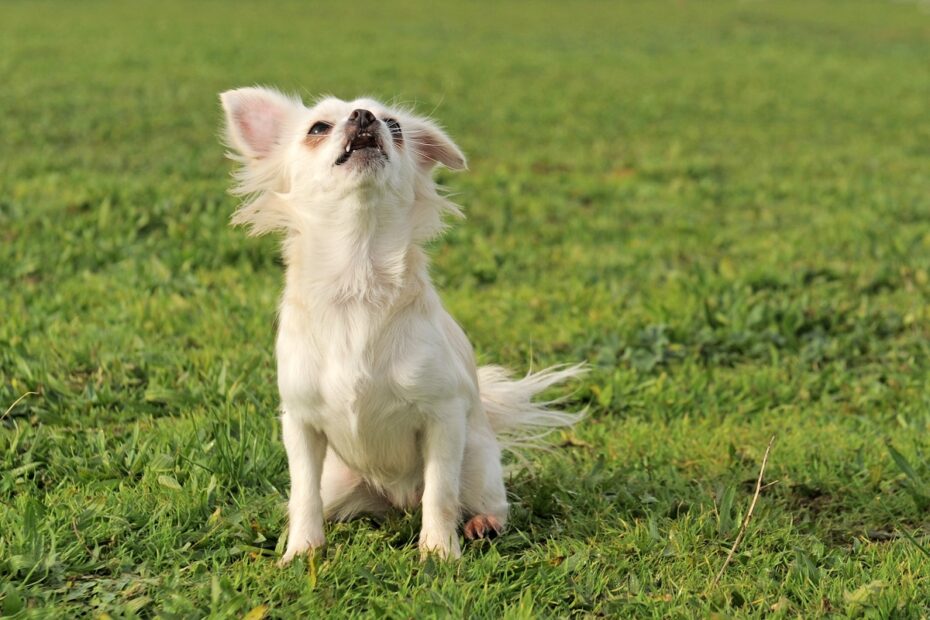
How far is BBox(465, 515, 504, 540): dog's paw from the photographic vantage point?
12.2 ft

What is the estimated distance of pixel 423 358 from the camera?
343 centimetres

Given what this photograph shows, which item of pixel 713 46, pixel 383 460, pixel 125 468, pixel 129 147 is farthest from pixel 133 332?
pixel 713 46

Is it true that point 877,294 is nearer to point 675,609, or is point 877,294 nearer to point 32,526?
point 675,609

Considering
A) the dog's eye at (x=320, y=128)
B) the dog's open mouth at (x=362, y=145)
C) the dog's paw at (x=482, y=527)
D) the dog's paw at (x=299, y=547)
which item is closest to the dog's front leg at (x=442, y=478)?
the dog's paw at (x=482, y=527)

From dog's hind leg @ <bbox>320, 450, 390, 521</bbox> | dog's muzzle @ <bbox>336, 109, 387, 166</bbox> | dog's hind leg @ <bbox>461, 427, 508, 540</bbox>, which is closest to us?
dog's muzzle @ <bbox>336, 109, 387, 166</bbox>

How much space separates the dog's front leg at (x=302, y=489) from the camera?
353 cm

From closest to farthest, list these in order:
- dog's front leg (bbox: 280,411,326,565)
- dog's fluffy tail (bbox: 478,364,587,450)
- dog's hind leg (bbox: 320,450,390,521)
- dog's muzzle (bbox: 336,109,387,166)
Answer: dog's muzzle (bbox: 336,109,387,166) < dog's front leg (bbox: 280,411,326,565) < dog's hind leg (bbox: 320,450,390,521) < dog's fluffy tail (bbox: 478,364,587,450)

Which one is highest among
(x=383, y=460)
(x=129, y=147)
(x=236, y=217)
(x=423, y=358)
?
(x=236, y=217)

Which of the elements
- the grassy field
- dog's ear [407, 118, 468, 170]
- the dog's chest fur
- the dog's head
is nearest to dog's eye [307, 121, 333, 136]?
the dog's head

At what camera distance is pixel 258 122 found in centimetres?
375

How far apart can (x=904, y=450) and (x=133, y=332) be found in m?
3.87

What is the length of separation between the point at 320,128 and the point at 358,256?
45 centimetres

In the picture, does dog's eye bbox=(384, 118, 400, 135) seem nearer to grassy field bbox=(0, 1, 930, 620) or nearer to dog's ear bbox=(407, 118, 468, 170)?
Answer: dog's ear bbox=(407, 118, 468, 170)

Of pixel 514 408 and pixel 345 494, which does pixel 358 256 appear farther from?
pixel 514 408
